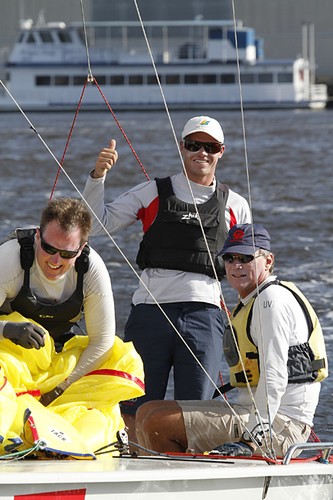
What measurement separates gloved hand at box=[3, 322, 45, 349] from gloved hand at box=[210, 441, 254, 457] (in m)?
0.72

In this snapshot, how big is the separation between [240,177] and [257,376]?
2081 centimetres

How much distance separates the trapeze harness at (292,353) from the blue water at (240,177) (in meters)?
0.95

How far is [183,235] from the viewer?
17.7 ft

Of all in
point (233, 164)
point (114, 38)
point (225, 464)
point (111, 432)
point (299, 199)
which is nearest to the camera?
point (225, 464)

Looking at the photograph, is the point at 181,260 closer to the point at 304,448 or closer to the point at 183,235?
the point at 183,235

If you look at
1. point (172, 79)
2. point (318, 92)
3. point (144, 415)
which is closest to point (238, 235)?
point (144, 415)

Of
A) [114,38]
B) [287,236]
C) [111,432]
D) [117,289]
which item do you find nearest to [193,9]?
[114,38]

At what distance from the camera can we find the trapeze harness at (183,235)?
5.38 metres

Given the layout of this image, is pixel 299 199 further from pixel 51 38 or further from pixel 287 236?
pixel 51 38

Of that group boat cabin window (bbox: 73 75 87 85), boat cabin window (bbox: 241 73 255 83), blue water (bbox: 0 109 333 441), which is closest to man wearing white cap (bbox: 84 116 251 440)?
blue water (bbox: 0 109 333 441)

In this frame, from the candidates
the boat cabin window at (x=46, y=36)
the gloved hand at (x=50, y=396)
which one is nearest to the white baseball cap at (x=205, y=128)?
the gloved hand at (x=50, y=396)

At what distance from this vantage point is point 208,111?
5597 cm

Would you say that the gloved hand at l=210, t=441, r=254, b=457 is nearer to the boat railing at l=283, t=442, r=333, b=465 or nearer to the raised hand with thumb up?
the boat railing at l=283, t=442, r=333, b=465

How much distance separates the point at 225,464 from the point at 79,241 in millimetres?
845
